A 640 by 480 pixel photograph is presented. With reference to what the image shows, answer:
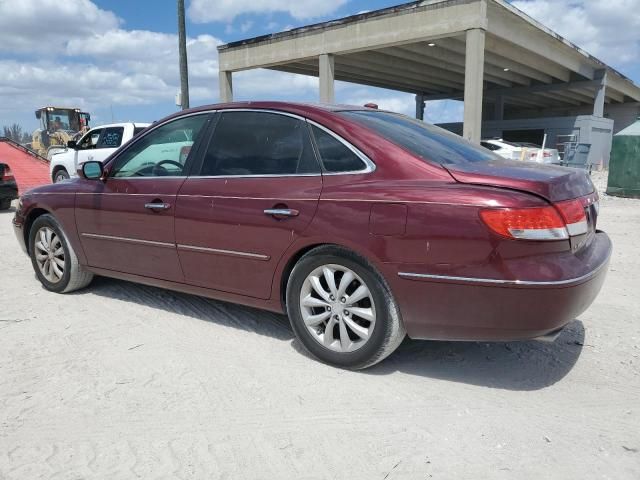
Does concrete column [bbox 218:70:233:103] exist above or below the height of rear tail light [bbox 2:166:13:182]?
above

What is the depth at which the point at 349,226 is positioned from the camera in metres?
3.00

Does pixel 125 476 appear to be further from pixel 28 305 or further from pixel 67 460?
pixel 28 305

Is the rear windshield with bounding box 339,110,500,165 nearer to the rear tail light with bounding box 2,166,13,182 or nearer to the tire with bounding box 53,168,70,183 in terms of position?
the rear tail light with bounding box 2,166,13,182

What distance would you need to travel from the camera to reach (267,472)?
90.0 inches

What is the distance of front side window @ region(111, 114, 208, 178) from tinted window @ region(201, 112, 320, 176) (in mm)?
252

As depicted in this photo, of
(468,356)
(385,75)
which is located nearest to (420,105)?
(385,75)

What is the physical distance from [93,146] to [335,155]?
1138cm

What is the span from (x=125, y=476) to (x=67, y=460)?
1.04 feet

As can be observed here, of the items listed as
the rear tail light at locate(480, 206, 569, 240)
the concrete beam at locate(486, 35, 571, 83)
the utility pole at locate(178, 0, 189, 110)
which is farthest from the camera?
the concrete beam at locate(486, 35, 571, 83)

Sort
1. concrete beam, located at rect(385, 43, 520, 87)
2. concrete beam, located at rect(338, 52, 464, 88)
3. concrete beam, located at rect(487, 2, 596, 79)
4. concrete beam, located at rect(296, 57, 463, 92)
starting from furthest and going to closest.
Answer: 1. concrete beam, located at rect(296, 57, 463, 92)
2. concrete beam, located at rect(338, 52, 464, 88)
3. concrete beam, located at rect(385, 43, 520, 87)
4. concrete beam, located at rect(487, 2, 596, 79)

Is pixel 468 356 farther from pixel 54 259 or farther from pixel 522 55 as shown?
pixel 522 55

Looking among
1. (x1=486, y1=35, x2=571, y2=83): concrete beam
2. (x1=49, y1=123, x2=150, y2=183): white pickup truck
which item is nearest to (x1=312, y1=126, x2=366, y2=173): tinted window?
(x1=49, y1=123, x2=150, y2=183): white pickup truck

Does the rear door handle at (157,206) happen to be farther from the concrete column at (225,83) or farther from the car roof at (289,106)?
the concrete column at (225,83)

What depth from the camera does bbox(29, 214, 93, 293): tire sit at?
4.70m
